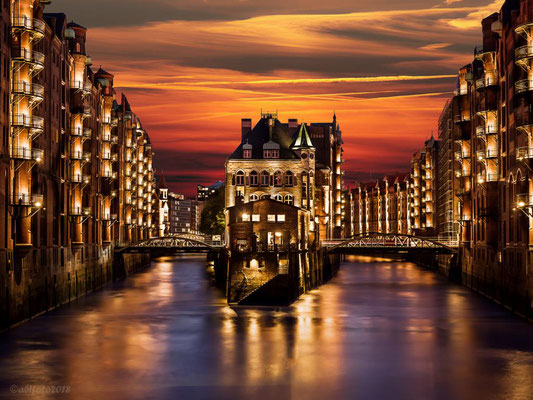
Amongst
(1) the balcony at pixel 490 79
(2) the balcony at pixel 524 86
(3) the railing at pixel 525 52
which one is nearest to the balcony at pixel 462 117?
(1) the balcony at pixel 490 79

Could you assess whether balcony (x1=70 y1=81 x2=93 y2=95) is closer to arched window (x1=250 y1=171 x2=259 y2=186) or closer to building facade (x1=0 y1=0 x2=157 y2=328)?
building facade (x1=0 y1=0 x2=157 y2=328)

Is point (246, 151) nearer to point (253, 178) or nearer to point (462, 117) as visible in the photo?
point (253, 178)

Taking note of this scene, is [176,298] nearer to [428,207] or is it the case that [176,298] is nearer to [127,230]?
[127,230]

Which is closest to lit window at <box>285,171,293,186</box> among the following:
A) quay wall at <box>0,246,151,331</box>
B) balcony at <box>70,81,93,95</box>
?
quay wall at <box>0,246,151,331</box>

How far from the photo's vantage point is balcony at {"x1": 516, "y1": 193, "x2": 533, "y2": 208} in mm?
65625

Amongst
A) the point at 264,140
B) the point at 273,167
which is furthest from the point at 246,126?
the point at 273,167

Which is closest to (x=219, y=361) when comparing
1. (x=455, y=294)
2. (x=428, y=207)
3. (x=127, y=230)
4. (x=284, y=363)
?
(x=284, y=363)

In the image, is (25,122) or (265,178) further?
(265,178)

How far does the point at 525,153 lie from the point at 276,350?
2300cm

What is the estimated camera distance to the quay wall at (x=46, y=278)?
61625mm

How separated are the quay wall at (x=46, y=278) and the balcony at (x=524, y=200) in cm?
3564

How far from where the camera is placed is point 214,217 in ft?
531

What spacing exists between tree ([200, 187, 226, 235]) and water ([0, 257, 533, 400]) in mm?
63299

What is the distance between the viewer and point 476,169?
9575cm
